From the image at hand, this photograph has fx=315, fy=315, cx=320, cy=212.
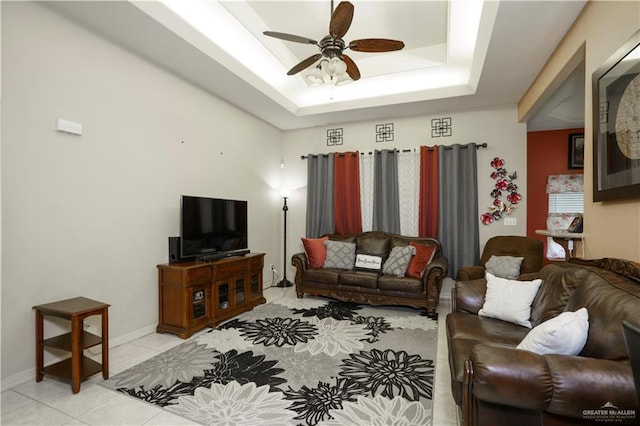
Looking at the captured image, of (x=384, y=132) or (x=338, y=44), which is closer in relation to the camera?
(x=338, y=44)

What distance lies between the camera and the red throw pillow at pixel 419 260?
4.19 metres

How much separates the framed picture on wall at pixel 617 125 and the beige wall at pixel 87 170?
3833 millimetres

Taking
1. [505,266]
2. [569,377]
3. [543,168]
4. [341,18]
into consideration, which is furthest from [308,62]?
[543,168]

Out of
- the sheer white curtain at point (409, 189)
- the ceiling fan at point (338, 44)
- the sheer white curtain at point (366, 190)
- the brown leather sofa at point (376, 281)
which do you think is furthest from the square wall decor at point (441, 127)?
the ceiling fan at point (338, 44)

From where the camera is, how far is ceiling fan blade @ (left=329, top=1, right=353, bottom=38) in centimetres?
230

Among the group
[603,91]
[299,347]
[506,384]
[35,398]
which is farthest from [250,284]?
[603,91]

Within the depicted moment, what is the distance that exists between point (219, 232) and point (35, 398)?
2.12 metres

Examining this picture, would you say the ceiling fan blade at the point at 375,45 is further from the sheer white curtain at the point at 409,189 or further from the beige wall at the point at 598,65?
the sheer white curtain at the point at 409,189

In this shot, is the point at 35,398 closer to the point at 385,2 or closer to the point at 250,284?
the point at 250,284

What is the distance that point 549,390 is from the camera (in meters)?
1.22

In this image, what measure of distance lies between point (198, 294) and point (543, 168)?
235 inches

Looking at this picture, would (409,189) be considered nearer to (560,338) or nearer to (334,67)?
(334,67)

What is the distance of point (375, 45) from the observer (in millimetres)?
2688

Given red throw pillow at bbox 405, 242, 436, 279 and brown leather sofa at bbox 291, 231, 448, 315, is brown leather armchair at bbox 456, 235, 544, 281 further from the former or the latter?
red throw pillow at bbox 405, 242, 436, 279
